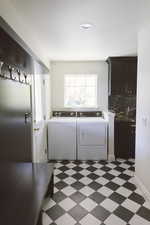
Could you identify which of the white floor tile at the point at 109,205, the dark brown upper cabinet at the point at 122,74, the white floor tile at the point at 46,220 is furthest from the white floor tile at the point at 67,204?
the dark brown upper cabinet at the point at 122,74

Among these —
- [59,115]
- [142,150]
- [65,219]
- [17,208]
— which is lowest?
[65,219]

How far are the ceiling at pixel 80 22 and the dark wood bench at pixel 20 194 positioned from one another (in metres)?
1.53

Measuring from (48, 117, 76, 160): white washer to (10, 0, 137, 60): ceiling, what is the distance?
4.72 feet

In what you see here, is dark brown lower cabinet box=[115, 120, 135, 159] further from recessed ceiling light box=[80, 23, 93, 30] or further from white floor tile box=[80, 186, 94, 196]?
recessed ceiling light box=[80, 23, 93, 30]

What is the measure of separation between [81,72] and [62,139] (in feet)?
5.52

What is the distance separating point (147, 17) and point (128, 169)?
2.43 metres

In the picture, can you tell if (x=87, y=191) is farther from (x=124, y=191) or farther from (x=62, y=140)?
(x=62, y=140)

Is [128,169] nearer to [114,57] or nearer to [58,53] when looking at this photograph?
[114,57]

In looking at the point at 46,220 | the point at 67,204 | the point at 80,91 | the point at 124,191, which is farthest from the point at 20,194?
the point at 80,91

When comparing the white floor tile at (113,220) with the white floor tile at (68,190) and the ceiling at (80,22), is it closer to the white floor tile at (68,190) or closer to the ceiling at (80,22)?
the white floor tile at (68,190)

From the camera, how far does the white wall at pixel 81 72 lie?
4.07 meters

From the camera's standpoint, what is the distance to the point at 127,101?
160 inches

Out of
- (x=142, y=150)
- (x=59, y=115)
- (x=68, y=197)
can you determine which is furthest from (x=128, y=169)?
(x=59, y=115)

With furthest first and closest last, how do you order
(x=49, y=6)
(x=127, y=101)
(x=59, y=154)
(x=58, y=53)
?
(x=127, y=101), (x=59, y=154), (x=58, y=53), (x=49, y=6)
